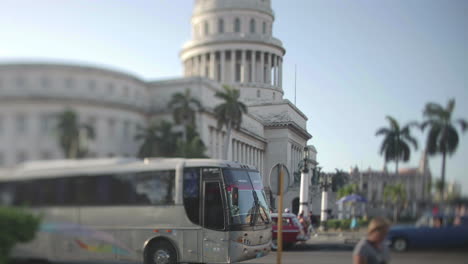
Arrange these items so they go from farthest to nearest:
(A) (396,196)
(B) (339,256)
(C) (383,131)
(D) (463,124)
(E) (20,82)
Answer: (B) (339,256), (C) (383,131), (A) (396,196), (D) (463,124), (E) (20,82)

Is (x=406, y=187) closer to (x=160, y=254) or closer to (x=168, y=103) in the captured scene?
(x=168, y=103)

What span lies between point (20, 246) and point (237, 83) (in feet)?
17.7

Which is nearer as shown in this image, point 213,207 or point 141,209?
point 141,209

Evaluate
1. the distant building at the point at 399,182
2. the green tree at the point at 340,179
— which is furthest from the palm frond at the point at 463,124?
the green tree at the point at 340,179

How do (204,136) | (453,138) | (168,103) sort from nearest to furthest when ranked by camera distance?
1. (453,138)
2. (168,103)
3. (204,136)

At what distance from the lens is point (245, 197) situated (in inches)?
462

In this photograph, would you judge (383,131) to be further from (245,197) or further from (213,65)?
(245,197)

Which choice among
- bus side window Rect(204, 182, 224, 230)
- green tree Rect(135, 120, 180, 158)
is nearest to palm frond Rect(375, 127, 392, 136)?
green tree Rect(135, 120, 180, 158)

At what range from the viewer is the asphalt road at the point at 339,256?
5.81 m

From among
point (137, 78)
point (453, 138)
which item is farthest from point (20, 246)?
point (453, 138)

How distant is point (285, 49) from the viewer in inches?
378

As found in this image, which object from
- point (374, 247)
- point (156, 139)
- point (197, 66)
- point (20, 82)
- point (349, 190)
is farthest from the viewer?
point (197, 66)

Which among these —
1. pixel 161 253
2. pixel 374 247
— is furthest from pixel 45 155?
pixel 161 253

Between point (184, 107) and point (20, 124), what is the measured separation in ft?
6.43
